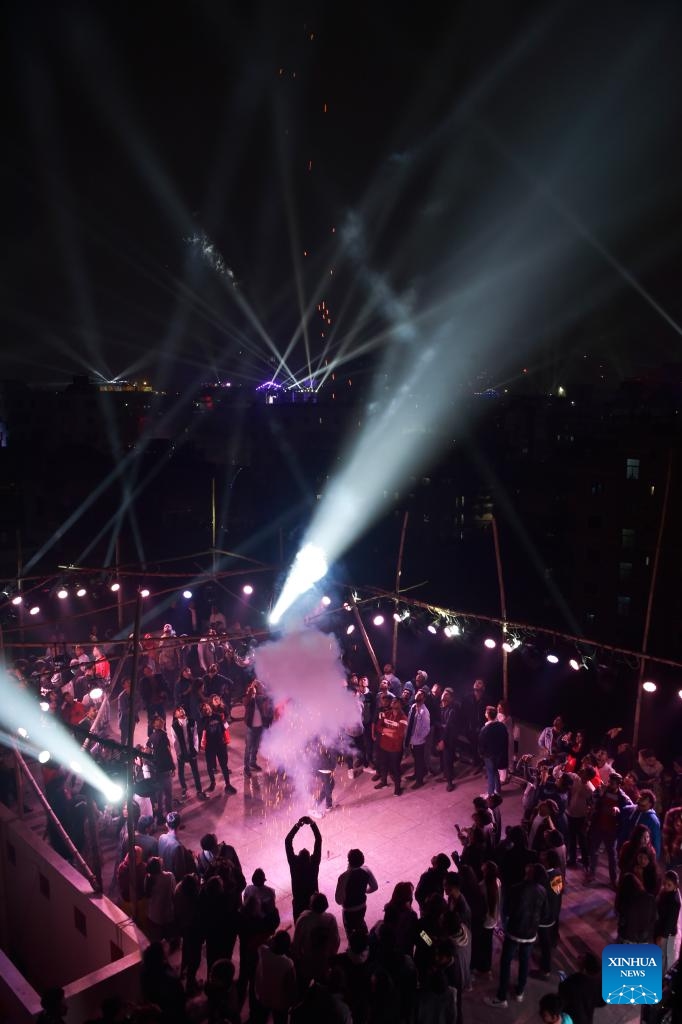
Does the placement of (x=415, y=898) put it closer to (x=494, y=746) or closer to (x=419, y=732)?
(x=494, y=746)

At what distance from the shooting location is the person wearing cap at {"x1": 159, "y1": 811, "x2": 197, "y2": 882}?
7254 mm

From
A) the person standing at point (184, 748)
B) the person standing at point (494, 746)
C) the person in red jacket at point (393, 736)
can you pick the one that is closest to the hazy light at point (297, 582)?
the person standing at point (184, 748)

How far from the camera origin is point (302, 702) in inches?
482

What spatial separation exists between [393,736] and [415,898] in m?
3.10

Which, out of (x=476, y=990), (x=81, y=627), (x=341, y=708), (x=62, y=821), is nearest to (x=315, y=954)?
(x=476, y=990)

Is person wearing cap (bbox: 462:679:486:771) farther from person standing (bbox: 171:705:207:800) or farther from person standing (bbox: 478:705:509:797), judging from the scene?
person standing (bbox: 171:705:207:800)

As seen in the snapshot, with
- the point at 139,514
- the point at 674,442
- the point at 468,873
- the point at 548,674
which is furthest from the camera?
the point at 674,442

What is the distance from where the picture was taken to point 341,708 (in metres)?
12.1

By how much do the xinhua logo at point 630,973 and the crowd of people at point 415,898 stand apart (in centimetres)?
15

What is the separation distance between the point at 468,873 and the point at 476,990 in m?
1.21

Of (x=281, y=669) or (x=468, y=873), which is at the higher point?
(x=281, y=669)

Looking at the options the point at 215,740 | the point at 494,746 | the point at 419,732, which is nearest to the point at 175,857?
the point at 215,740

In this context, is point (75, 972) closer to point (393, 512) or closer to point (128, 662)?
point (128, 662)

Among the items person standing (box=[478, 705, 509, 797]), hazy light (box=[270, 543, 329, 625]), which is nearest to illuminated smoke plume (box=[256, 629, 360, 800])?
hazy light (box=[270, 543, 329, 625])
